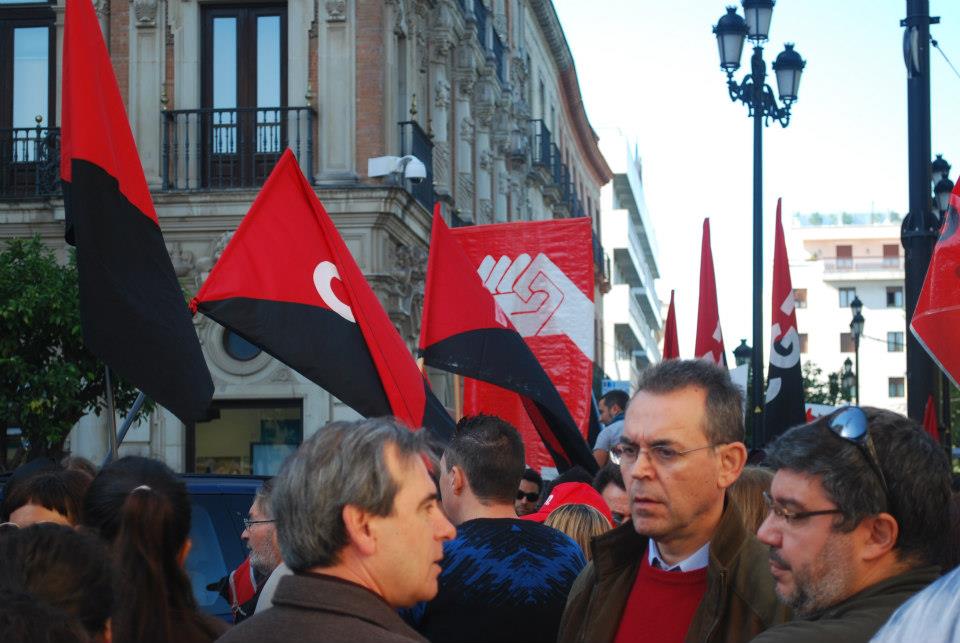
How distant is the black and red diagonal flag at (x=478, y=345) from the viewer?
309 inches

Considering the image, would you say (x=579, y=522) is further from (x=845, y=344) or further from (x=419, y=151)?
(x=845, y=344)

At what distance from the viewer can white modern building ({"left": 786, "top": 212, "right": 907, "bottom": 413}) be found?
331 ft

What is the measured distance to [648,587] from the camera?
3.86 meters

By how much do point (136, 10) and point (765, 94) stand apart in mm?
8650

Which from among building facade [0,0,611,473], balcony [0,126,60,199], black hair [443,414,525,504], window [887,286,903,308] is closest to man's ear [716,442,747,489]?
black hair [443,414,525,504]

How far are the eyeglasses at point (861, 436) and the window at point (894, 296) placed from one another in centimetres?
10580

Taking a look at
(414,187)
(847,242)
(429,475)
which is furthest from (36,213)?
(847,242)

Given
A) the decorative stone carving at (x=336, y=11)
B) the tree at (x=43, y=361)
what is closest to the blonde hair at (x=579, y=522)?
the tree at (x=43, y=361)

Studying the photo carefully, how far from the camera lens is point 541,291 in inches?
400

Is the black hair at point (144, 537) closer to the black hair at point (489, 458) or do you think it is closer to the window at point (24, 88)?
the black hair at point (489, 458)

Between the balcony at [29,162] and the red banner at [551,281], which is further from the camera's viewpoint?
the balcony at [29,162]

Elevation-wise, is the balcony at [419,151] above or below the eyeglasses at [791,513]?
above

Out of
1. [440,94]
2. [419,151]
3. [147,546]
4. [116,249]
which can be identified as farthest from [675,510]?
[440,94]

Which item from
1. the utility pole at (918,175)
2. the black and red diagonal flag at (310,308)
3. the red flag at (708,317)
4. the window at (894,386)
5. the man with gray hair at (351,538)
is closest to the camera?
the man with gray hair at (351,538)
